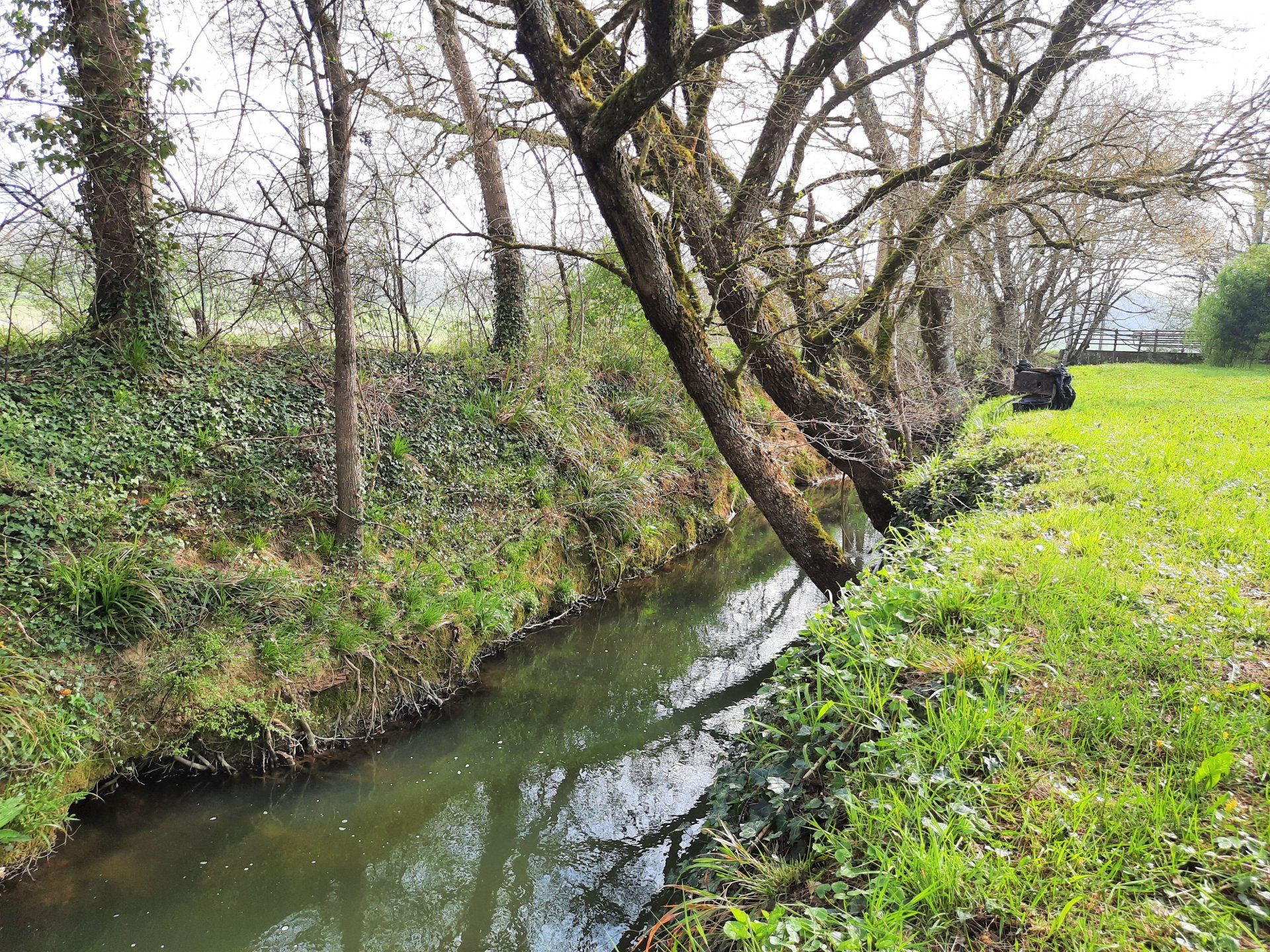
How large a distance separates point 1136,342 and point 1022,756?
25.6 metres

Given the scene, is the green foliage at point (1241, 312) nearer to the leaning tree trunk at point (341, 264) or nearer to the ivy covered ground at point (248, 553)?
the ivy covered ground at point (248, 553)

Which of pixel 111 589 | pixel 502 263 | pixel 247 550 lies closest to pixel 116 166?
pixel 247 550

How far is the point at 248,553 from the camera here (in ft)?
16.0

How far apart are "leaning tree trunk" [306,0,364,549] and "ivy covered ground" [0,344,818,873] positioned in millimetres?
313

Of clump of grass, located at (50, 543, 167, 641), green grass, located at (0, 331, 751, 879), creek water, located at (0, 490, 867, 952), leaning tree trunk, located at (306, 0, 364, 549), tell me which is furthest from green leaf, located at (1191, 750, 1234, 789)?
leaning tree trunk, located at (306, 0, 364, 549)

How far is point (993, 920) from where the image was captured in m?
1.63

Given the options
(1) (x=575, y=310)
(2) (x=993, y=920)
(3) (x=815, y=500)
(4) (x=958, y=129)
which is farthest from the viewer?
(3) (x=815, y=500)

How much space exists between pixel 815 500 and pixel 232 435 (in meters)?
8.74

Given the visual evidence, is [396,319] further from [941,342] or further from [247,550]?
[941,342]

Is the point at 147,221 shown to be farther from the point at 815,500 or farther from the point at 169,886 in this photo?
the point at 815,500

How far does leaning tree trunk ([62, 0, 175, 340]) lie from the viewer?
204 inches

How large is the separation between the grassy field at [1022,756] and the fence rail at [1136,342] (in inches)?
845

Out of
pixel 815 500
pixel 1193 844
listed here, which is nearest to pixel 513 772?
pixel 1193 844

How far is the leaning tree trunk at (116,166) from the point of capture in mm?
5172
